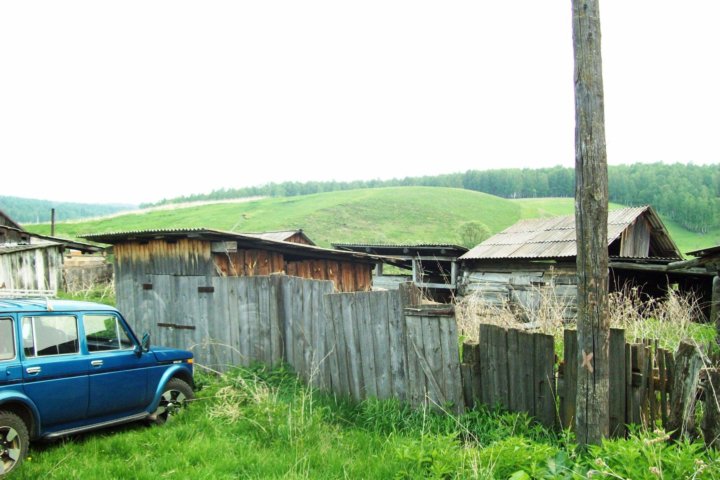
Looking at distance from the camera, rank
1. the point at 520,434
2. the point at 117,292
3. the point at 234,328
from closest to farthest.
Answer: the point at 520,434 → the point at 234,328 → the point at 117,292

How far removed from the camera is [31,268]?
2061cm

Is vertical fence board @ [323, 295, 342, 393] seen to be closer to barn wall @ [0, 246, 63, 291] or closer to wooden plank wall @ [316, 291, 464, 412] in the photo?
wooden plank wall @ [316, 291, 464, 412]

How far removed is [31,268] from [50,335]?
16733 mm

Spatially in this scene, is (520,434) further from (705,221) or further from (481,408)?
(705,221)

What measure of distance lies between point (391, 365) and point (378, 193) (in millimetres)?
69811

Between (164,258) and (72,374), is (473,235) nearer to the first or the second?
(164,258)

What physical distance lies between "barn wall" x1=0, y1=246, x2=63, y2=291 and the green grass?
1503 cm

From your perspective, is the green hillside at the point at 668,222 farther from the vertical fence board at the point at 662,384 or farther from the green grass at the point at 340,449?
the green grass at the point at 340,449

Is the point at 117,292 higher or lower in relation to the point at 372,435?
higher

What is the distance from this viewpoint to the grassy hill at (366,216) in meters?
53.8

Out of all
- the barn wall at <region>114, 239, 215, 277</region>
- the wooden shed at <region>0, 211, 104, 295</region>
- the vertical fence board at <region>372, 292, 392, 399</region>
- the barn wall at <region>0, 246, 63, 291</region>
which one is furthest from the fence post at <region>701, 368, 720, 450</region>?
the barn wall at <region>0, 246, 63, 291</region>

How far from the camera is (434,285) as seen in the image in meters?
22.8

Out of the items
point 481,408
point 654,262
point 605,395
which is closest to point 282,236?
point 654,262

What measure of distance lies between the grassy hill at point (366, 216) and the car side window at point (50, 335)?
1654 inches
